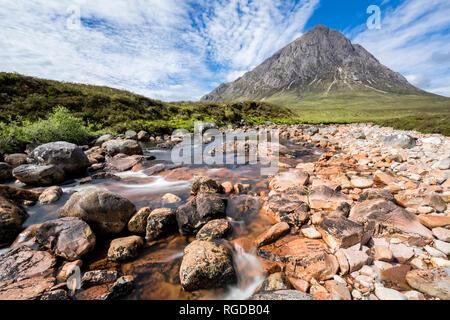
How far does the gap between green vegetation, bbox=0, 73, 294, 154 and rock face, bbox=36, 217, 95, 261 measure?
11515mm

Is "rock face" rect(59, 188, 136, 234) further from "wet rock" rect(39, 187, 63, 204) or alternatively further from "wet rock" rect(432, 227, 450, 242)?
"wet rock" rect(432, 227, 450, 242)

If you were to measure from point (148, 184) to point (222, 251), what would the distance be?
240 inches

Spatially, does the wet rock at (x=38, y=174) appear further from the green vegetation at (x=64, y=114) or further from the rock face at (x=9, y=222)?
the green vegetation at (x=64, y=114)

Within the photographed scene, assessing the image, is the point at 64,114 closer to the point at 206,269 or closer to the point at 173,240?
the point at 173,240

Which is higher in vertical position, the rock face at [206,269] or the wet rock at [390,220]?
the wet rock at [390,220]

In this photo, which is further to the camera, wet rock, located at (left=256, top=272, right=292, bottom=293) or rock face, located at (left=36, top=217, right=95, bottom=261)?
rock face, located at (left=36, top=217, right=95, bottom=261)

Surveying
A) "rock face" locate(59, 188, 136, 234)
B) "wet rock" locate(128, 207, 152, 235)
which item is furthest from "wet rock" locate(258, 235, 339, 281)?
"rock face" locate(59, 188, 136, 234)

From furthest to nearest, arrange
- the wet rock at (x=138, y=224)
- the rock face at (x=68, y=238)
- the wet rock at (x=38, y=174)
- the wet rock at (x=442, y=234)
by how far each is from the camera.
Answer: the wet rock at (x=38, y=174) → the wet rock at (x=138, y=224) → the rock face at (x=68, y=238) → the wet rock at (x=442, y=234)

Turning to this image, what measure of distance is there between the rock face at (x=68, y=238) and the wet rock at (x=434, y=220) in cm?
782

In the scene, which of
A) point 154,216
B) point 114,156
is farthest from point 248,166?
point 114,156

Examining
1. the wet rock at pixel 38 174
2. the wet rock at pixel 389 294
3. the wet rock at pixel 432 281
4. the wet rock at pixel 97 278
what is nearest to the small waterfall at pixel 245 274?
the wet rock at pixel 389 294

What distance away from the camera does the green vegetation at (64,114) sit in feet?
40.7

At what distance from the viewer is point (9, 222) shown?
4.41 metres

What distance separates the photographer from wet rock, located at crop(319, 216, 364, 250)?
351 cm
